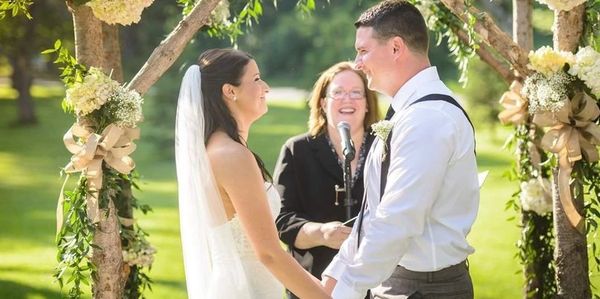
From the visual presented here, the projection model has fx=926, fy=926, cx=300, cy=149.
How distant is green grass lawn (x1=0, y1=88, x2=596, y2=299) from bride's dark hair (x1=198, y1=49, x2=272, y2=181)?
2.66 feet

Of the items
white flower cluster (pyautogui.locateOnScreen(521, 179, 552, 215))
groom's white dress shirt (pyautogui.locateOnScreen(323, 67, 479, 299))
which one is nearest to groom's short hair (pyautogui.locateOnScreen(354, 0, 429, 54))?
groom's white dress shirt (pyautogui.locateOnScreen(323, 67, 479, 299))

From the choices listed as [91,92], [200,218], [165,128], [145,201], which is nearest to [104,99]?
[91,92]

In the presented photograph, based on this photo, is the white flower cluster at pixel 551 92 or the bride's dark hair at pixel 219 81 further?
the white flower cluster at pixel 551 92

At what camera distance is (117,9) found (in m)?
3.95

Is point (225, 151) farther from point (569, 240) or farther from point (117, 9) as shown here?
point (569, 240)

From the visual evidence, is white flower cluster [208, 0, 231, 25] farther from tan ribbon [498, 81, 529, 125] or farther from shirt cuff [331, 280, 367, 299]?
shirt cuff [331, 280, 367, 299]

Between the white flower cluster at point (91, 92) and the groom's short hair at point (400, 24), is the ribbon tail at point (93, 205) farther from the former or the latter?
the groom's short hair at point (400, 24)

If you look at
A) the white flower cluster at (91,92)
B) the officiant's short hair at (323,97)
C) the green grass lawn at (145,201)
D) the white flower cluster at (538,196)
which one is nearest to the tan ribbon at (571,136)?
the white flower cluster at (538,196)

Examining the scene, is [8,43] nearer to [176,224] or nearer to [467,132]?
[176,224]

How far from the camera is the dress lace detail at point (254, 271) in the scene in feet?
11.6

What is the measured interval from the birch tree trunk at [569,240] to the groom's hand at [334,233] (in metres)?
1.23

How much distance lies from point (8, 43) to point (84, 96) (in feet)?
44.5

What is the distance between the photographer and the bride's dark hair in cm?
350

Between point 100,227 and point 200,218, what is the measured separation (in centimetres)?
73
